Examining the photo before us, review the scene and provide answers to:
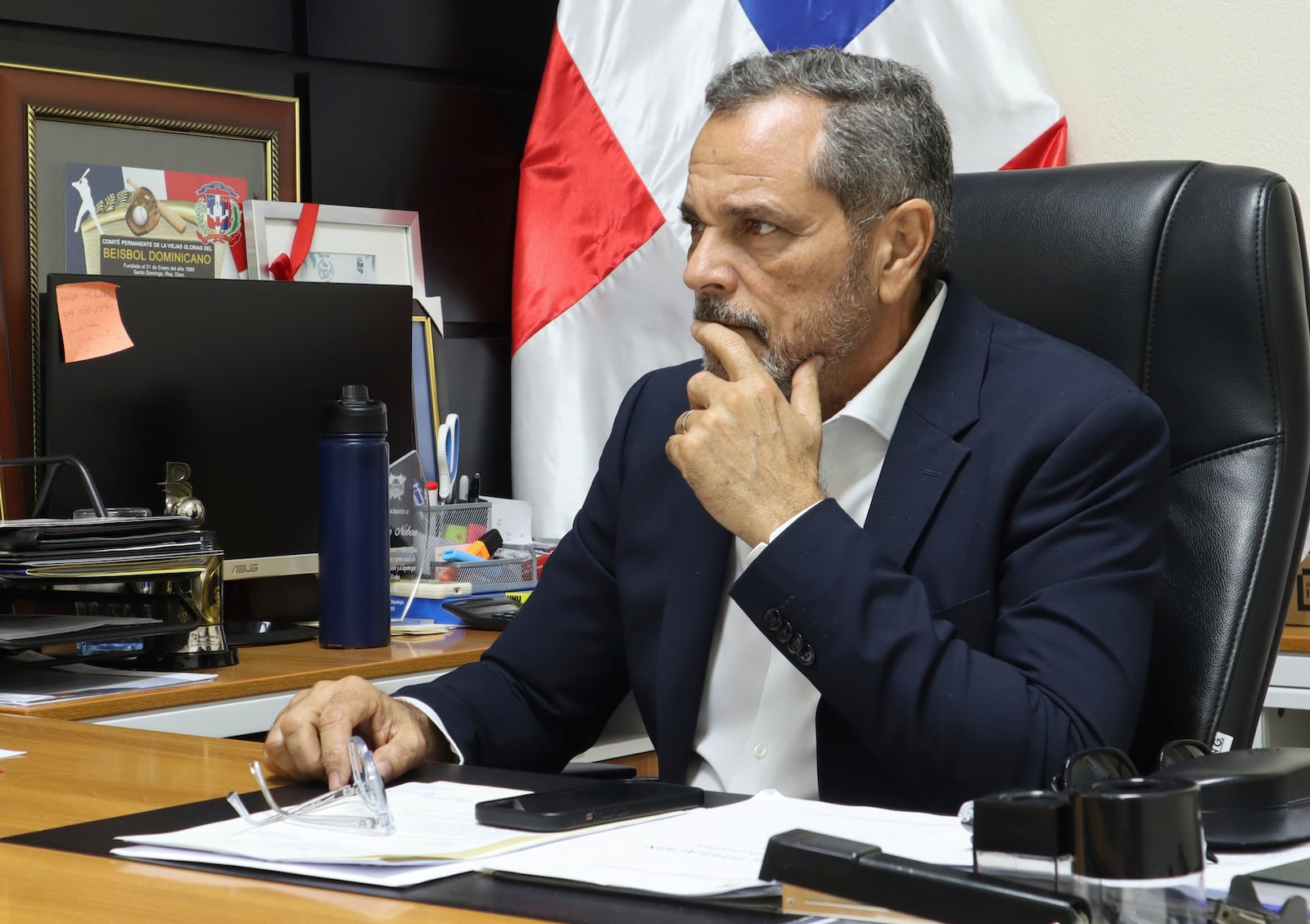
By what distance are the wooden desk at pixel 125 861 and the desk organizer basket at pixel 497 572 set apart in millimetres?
923

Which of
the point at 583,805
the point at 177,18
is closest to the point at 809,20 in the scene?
the point at 177,18

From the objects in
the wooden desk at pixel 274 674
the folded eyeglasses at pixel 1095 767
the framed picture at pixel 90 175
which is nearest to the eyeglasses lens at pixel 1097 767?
the folded eyeglasses at pixel 1095 767

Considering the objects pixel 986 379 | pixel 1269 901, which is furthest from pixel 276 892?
pixel 986 379

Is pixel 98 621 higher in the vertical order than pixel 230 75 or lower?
lower

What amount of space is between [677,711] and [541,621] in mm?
188

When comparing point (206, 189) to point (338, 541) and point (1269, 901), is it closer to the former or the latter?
point (338, 541)

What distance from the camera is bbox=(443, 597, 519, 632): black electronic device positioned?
6.72 feet

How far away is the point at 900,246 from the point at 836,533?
0.36m

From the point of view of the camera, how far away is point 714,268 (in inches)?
51.9

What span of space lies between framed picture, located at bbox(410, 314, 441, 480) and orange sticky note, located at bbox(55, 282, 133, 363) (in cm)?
53

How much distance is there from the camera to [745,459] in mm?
1184

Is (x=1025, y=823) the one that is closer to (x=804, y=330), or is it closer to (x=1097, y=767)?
A: (x=1097, y=767)

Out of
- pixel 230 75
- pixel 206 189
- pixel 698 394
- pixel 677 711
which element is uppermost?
pixel 230 75

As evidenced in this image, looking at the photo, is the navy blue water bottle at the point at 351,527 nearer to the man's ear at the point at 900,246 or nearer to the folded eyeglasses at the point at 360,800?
the man's ear at the point at 900,246
